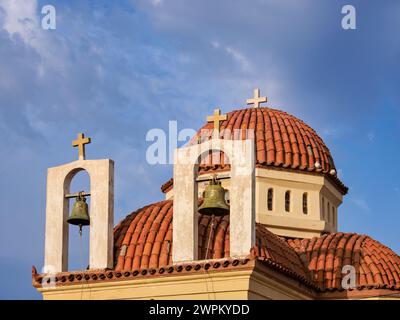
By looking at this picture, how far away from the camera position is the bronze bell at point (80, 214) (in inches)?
925

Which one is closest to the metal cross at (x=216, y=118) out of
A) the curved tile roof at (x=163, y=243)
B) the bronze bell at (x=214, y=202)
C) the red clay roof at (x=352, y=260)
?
the bronze bell at (x=214, y=202)

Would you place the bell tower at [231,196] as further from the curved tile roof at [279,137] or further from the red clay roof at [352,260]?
the curved tile roof at [279,137]

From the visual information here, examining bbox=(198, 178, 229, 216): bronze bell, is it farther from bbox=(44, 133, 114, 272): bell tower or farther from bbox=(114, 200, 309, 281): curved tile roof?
bbox=(44, 133, 114, 272): bell tower

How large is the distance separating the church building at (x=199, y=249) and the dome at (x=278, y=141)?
275 centimetres

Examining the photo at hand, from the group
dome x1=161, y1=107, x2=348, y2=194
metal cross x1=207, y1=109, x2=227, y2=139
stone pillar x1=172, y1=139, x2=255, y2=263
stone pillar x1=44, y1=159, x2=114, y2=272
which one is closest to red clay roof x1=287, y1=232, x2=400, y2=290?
dome x1=161, y1=107, x2=348, y2=194

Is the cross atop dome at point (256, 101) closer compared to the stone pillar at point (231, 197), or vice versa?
the stone pillar at point (231, 197)

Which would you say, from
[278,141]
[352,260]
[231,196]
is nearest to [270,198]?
Answer: [278,141]

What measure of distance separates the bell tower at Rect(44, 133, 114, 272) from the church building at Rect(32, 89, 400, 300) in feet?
0.08

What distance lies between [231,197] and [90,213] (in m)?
3.55

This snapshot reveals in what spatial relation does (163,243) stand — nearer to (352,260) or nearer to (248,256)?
(248,256)

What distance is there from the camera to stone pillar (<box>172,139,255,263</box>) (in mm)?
22203

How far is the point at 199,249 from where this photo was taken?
23172 mm

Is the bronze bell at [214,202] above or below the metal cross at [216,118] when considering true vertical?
below
